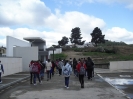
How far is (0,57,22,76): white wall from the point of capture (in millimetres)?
21250

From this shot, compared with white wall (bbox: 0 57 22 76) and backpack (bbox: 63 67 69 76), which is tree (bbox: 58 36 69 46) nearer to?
white wall (bbox: 0 57 22 76)

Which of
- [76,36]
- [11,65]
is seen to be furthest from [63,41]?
[11,65]

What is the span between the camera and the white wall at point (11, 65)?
21.2 m

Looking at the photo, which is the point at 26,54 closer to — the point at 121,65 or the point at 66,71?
the point at 121,65

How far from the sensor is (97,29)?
82500mm

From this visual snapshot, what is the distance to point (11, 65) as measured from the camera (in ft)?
76.5

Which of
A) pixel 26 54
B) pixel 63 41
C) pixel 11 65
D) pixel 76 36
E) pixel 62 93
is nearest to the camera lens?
pixel 62 93

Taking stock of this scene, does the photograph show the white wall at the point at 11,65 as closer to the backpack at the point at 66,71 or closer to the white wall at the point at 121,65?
the backpack at the point at 66,71

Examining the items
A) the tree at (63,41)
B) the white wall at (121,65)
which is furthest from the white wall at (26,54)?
the tree at (63,41)

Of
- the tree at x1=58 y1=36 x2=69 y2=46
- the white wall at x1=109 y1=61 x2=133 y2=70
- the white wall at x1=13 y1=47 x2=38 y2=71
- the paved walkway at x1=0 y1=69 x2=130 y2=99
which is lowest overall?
the paved walkway at x1=0 y1=69 x2=130 y2=99

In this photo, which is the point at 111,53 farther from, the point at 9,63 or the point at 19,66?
the point at 9,63

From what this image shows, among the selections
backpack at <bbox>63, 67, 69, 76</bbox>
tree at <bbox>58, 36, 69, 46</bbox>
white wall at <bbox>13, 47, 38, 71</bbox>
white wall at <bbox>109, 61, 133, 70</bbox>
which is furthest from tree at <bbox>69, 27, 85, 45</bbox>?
backpack at <bbox>63, 67, 69, 76</bbox>

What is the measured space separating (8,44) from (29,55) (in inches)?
148

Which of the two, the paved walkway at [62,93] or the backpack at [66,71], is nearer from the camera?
the paved walkway at [62,93]
